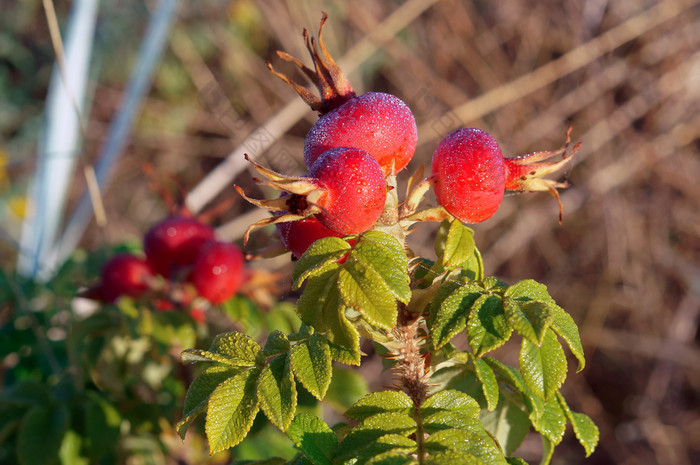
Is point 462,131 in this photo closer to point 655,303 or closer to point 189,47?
point 655,303

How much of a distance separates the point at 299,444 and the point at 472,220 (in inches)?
12.7

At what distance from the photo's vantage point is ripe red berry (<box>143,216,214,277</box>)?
131 cm

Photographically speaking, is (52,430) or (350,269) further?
(52,430)

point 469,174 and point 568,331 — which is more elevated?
point 469,174

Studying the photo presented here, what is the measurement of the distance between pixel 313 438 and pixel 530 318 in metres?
0.26

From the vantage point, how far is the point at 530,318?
566 millimetres

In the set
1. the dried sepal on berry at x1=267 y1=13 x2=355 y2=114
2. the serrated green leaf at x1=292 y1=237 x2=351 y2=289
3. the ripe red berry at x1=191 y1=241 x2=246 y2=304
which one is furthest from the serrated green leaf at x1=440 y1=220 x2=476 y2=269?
the ripe red berry at x1=191 y1=241 x2=246 y2=304

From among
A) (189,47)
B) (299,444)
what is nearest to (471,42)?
(189,47)

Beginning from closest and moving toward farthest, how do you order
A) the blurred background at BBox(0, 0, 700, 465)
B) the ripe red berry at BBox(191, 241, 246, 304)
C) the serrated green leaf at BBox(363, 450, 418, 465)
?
the serrated green leaf at BBox(363, 450, 418, 465) < the ripe red berry at BBox(191, 241, 246, 304) < the blurred background at BBox(0, 0, 700, 465)

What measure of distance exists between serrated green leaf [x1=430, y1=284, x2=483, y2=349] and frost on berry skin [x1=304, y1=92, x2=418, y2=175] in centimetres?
19

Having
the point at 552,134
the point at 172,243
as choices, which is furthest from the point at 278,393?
the point at 552,134

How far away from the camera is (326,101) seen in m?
0.75

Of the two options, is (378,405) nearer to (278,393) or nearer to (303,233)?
(278,393)

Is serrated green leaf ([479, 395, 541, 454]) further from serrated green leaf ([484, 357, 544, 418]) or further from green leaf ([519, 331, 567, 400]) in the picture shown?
green leaf ([519, 331, 567, 400])
